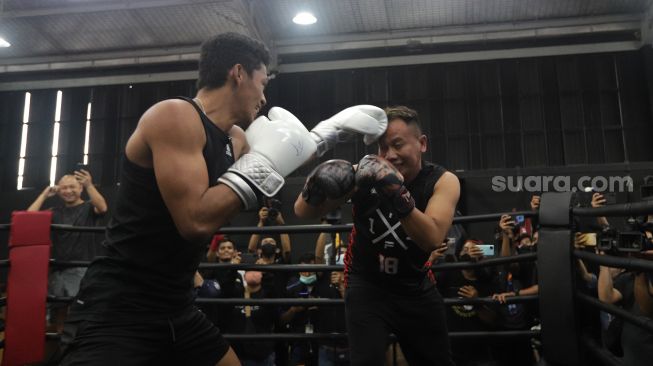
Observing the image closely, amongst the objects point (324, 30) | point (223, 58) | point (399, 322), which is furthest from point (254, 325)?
point (324, 30)

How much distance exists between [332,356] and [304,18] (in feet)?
19.5

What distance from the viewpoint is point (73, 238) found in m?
3.86

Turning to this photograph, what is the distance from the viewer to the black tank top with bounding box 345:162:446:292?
6.54ft

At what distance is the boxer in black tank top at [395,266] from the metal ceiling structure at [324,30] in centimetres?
610

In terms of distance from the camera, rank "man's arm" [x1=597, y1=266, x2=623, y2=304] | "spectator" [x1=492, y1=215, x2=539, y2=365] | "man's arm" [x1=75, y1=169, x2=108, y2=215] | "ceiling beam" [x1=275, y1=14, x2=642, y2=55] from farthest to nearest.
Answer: "ceiling beam" [x1=275, y1=14, x2=642, y2=55] < "man's arm" [x1=75, y1=169, x2=108, y2=215] < "spectator" [x1=492, y1=215, x2=539, y2=365] < "man's arm" [x1=597, y1=266, x2=623, y2=304]

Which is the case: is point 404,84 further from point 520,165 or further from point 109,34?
point 109,34

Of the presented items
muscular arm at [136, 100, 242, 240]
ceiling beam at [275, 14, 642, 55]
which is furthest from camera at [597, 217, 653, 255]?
ceiling beam at [275, 14, 642, 55]

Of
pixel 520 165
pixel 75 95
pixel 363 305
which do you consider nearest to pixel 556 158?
pixel 520 165

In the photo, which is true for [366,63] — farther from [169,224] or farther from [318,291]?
[169,224]

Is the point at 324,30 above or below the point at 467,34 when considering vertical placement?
above

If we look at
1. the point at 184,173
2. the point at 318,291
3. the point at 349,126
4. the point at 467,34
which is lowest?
the point at 318,291

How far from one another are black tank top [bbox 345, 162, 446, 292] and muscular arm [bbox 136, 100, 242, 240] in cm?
86

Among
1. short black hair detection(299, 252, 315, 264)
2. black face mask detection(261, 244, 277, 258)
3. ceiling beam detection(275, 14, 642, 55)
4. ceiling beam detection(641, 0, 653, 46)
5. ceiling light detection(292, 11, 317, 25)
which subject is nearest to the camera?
black face mask detection(261, 244, 277, 258)

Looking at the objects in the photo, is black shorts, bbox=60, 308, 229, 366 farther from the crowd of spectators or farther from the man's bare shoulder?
the crowd of spectators
